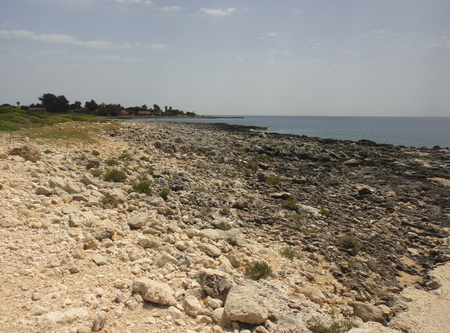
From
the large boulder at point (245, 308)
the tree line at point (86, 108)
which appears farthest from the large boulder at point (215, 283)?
the tree line at point (86, 108)

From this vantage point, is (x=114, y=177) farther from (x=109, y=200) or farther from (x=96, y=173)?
(x=109, y=200)

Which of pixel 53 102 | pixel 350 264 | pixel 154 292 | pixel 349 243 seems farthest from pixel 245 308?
pixel 53 102

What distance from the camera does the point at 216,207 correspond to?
36.8ft

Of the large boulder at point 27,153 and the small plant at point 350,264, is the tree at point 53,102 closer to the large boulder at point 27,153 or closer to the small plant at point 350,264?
the large boulder at point 27,153

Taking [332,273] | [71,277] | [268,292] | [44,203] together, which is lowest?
[332,273]

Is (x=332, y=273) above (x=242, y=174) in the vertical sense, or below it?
below

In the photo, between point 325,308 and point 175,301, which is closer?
point 175,301

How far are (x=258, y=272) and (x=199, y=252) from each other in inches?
58.4

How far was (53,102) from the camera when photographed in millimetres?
87000

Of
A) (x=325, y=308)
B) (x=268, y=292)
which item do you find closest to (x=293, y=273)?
(x=325, y=308)

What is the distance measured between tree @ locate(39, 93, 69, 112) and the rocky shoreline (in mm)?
85894

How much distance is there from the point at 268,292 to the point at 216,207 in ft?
19.1

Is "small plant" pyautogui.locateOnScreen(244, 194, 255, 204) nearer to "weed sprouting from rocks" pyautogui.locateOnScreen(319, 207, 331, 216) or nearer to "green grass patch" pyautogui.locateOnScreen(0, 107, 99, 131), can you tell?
"weed sprouting from rocks" pyautogui.locateOnScreen(319, 207, 331, 216)

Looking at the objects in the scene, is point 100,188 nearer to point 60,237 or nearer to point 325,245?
point 60,237
